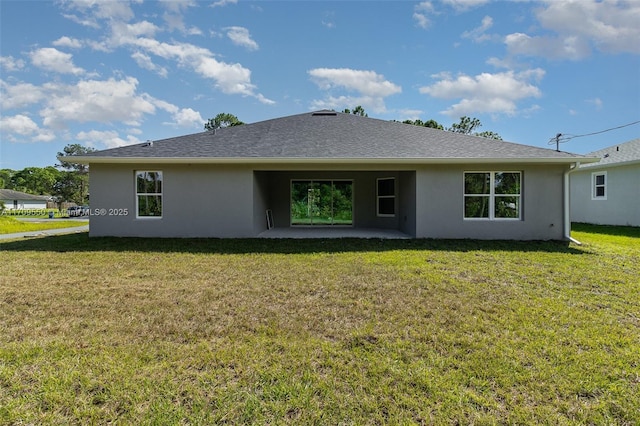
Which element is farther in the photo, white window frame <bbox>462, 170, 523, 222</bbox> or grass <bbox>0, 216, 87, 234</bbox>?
grass <bbox>0, 216, 87, 234</bbox>

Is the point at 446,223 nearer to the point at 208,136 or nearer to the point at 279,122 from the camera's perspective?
the point at 279,122

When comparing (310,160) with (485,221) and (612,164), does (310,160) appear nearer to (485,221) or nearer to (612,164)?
(485,221)

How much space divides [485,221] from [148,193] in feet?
37.0

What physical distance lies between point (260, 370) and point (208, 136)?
1129 cm

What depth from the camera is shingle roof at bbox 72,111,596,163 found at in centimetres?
993

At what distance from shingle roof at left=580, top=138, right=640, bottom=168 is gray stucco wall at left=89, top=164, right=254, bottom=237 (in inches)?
646

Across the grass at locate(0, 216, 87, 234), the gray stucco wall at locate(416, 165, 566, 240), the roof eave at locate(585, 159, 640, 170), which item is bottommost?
the grass at locate(0, 216, 87, 234)

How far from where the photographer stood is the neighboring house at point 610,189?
47.7 ft

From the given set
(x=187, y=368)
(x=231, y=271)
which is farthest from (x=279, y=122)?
(x=187, y=368)

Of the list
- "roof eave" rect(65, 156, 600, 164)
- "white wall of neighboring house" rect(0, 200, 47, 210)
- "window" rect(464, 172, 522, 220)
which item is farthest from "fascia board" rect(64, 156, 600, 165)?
"white wall of neighboring house" rect(0, 200, 47, 210)

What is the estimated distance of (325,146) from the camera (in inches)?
433

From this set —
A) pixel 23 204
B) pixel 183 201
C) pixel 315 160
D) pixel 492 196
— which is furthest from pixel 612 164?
pixel 23 204

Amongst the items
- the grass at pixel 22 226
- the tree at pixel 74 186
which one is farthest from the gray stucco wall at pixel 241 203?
the tree at pixel 74 186

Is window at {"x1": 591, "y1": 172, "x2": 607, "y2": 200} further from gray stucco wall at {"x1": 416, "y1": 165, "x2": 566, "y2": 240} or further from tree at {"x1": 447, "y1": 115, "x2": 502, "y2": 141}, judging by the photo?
tree at {"x1": 447, "y1": 115, "x2": 502, "y2": 141}
